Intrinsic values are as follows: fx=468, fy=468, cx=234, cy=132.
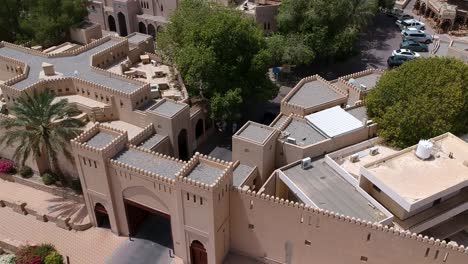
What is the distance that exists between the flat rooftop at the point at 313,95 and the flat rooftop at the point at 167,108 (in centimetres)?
1031

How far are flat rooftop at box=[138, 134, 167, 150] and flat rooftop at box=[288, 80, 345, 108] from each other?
12.4m

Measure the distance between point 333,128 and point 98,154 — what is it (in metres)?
19.1

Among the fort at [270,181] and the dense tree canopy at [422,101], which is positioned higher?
the dense tree canopy at [422,101]

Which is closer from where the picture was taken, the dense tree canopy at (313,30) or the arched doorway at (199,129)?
the arched doorway at (199,129)

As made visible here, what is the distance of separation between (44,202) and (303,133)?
2345 centimetres

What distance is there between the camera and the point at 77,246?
1468 inches

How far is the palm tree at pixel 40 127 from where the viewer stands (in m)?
38.2

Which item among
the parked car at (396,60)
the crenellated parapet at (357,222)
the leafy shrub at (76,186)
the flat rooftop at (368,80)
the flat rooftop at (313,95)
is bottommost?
the leafy shrub at (76,186)

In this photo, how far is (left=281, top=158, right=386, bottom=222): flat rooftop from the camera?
32750mm

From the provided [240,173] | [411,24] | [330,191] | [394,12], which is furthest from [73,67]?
[394,12]

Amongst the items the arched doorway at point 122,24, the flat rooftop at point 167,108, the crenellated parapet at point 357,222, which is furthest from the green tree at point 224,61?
the arched doorway at point 122,24

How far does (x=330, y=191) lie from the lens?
3469 cm

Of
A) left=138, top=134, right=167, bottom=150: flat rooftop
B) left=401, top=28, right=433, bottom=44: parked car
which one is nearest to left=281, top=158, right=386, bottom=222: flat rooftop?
left=138, top=134, right=167, bottom=150: flat rooftop

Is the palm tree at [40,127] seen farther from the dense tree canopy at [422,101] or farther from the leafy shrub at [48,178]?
the dense tree canopy at [422,101]
